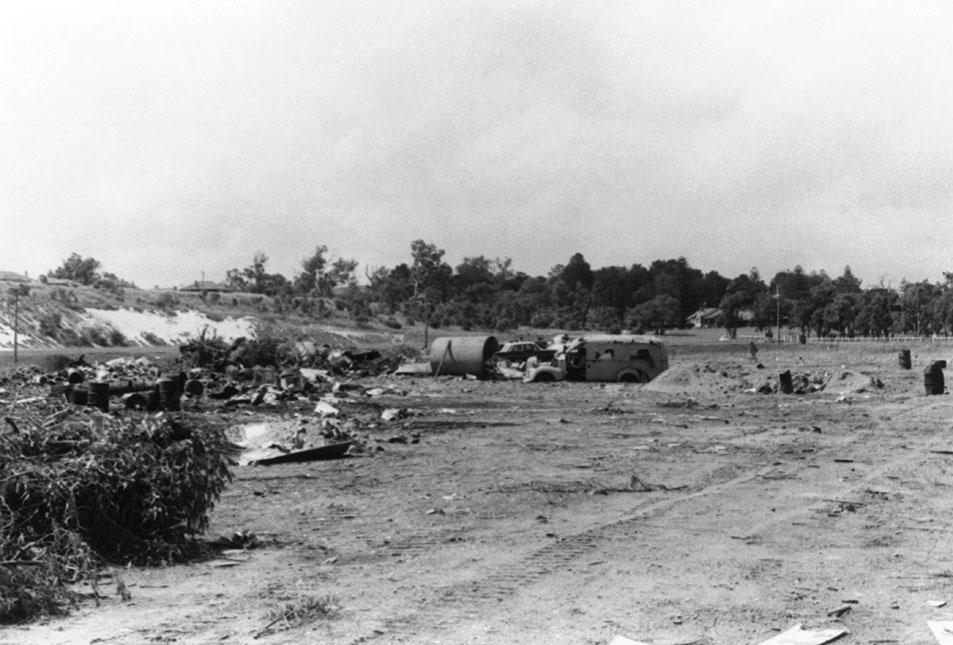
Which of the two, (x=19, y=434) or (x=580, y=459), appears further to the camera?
(x=580, y=459)

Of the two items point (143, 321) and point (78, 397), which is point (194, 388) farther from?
point (143, 321)

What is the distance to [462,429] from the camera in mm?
18875

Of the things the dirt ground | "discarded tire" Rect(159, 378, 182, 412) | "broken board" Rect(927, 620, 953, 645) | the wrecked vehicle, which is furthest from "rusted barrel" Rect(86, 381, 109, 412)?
the wrecked vehicle

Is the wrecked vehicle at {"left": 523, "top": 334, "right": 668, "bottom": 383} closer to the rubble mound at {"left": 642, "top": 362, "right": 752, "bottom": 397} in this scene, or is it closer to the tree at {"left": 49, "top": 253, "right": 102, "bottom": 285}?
the rubble mound at {"left": 642, "top": 362, "right": 752, "bottom": 397}

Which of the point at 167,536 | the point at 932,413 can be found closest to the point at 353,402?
the point at 932,413

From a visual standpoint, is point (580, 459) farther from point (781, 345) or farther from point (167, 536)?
point (781, 345)

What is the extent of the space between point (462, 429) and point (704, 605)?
12.3 metres

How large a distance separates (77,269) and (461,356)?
61546mm

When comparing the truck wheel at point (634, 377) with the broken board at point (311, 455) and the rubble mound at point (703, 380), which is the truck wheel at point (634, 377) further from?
the broken board at point (311, 455)

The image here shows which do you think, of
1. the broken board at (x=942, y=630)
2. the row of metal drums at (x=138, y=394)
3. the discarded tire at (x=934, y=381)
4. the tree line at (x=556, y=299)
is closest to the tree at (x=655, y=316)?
the tree line at (x=556, y=299)

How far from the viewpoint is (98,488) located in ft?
26.0

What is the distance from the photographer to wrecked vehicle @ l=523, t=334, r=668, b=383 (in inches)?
1383

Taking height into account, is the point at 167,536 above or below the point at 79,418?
below

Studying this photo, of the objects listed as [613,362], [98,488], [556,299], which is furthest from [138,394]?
[556,299]
